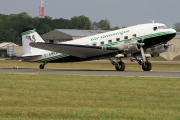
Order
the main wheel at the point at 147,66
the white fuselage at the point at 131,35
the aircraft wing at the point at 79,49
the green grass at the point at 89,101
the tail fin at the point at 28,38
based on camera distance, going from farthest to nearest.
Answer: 1. the tail fin at the point at 28,38
2. the main wheel at the point at 147,66
3. the aircraft wing at the point at 79,49
4. the white fuselage at the point at 131,35
5. the green grass at the point at 89,101

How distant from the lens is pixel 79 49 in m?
46.6

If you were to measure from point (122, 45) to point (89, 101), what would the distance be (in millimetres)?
24547

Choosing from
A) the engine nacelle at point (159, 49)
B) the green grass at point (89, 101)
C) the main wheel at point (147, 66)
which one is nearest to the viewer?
the green grass at point (89, 101)

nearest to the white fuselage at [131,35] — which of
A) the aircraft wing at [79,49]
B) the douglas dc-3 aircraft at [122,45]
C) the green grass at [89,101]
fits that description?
the douglas dc-3 aircraft at [122,45]

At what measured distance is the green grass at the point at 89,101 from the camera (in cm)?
1766

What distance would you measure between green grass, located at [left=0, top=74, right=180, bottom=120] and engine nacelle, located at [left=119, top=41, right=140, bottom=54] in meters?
15.4

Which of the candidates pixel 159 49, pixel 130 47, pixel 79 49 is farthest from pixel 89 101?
pixel 159 49

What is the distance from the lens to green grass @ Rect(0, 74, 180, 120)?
17.7 m

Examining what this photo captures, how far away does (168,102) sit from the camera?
837 inches

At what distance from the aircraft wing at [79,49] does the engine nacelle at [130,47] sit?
76 cm

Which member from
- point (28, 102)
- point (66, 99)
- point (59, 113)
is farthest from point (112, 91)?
point (59, 113)

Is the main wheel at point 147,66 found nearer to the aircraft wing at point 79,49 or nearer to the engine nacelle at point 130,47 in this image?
the engine nacelle at point 130,47

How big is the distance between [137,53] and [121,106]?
26.2 m

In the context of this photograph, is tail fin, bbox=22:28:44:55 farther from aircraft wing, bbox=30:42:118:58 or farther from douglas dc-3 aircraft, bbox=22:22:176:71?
aircraft wing, bbox=30:42:118:58
